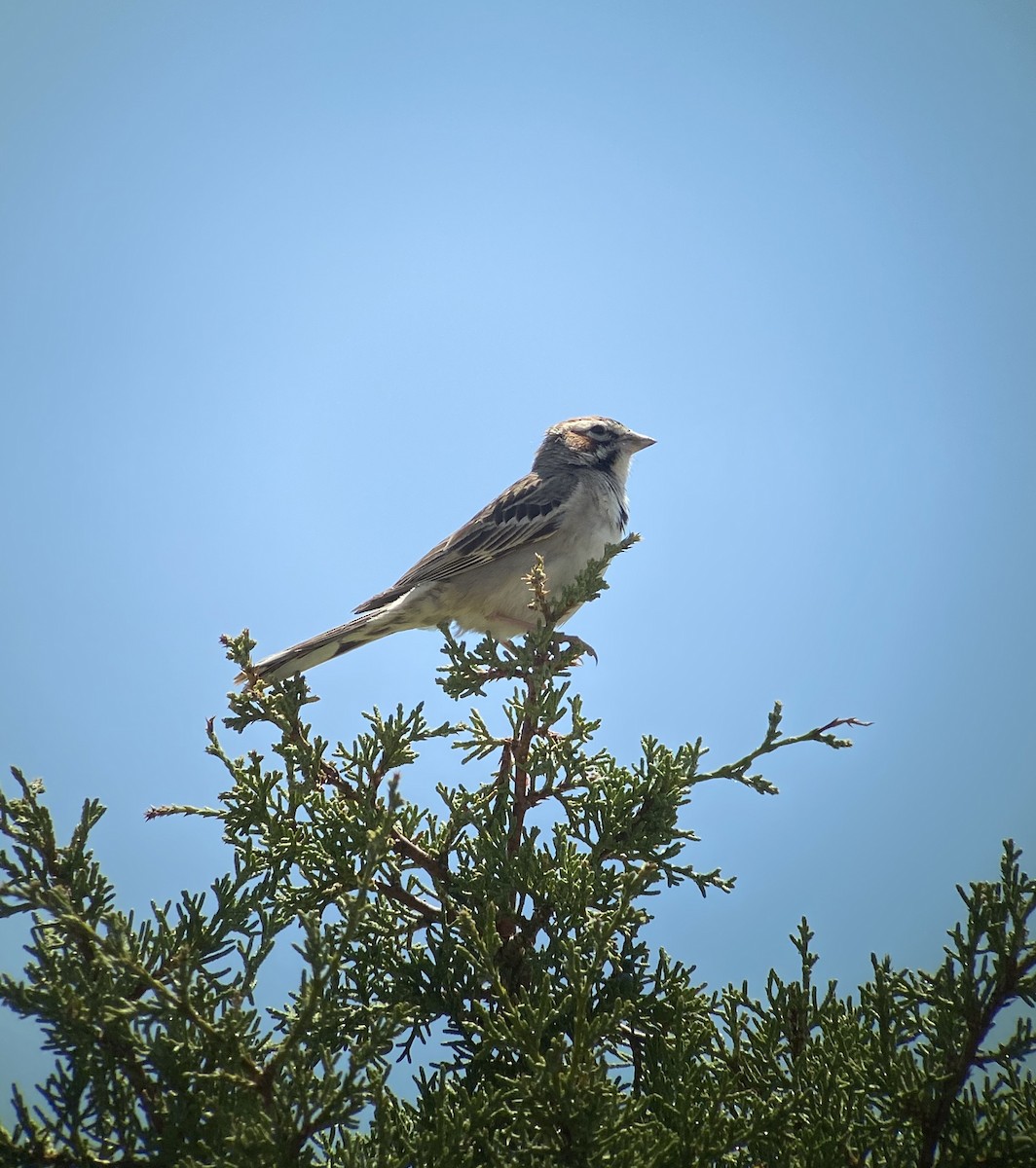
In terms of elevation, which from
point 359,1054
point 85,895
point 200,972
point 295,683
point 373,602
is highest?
point 373,602

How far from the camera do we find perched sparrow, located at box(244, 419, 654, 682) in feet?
19.5

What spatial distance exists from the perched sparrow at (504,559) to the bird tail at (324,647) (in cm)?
2

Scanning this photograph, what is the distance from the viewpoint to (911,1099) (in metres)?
2.78

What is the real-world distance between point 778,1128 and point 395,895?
1.48 m

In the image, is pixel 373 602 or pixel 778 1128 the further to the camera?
pixel 373 602

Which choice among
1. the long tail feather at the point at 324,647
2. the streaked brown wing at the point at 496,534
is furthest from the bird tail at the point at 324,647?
the streaked brown wing at the point at 496,534

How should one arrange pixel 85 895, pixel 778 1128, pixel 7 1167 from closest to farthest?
pixel 7 1167, pixel 778 1128, pixel 85 895

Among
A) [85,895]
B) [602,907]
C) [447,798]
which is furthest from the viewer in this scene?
[447,798]

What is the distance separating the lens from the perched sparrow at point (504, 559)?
595 cm

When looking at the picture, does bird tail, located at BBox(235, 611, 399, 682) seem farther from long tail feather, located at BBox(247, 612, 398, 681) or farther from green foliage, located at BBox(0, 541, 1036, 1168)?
green foliage, located at BBox(0, 541, 1036, 1168)

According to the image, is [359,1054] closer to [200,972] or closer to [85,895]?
[200,972]

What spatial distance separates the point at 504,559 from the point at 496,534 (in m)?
0.20

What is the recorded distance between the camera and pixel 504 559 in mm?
6062

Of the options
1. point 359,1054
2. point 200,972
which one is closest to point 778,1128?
point 359,1054
